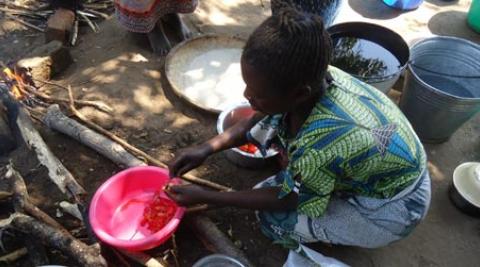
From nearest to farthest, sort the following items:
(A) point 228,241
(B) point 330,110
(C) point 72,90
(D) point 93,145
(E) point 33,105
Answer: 1. (B) point 330,110
2. (A) point 228,241
3. (D) point 93,145
4. (E) point 33,105
5. (C) point 72,90

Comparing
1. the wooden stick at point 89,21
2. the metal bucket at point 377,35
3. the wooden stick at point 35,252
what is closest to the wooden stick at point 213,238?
the wooden stick at point 35,252

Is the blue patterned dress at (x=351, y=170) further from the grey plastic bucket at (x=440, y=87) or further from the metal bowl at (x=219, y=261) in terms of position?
the grey plastic bucket at (x=440, y=87)

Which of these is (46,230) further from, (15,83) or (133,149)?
(15,83)

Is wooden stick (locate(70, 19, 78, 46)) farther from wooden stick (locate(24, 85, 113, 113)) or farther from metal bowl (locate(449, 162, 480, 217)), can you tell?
metal bowl (locate(449, 162, 480, 217))

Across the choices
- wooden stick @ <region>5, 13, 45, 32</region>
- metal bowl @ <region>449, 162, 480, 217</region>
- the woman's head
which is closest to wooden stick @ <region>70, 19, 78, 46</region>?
wooden stick @ <region>5, 13, 45, 32</region>

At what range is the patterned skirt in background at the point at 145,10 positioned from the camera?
3289mm

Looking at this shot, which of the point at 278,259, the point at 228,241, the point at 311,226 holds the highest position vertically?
the point at 311,226

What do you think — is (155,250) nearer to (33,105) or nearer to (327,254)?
(327,254)

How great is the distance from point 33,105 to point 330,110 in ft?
7.48

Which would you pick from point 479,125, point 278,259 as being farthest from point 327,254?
point 479,125

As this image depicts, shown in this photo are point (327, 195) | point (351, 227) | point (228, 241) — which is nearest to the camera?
point (327, 195)

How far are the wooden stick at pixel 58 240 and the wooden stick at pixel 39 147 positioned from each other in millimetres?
312

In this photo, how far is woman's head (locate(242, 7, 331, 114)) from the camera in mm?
1394

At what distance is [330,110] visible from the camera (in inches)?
65.9
